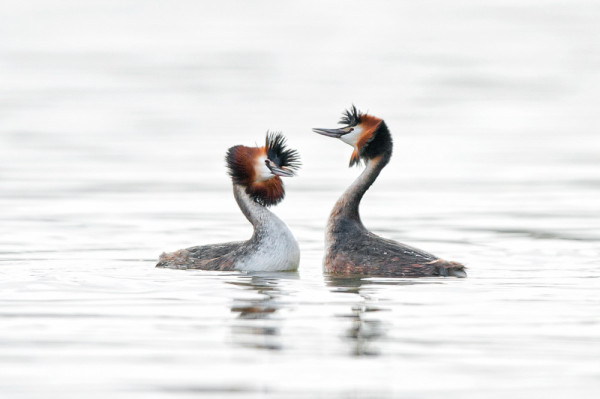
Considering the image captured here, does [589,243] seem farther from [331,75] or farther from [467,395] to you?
[331,75]

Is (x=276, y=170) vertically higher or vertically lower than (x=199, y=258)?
higher

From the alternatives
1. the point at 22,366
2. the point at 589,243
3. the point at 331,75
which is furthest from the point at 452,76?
the point at 22,366

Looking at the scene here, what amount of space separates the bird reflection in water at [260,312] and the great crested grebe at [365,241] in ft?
1.77

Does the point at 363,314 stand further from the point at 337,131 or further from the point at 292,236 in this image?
the point at 337,131

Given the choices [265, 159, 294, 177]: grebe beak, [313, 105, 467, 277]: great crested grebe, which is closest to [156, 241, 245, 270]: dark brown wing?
[265, 159, 294, 177]: grebe beak

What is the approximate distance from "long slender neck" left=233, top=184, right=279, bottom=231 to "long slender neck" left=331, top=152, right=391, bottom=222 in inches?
29.9

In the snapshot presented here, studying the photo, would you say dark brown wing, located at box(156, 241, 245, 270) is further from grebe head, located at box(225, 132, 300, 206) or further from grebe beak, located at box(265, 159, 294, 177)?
grebe beak, located at box(265, 159, 294, 177)

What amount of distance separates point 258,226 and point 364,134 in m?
1.51

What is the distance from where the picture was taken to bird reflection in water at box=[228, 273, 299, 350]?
10.5 metres

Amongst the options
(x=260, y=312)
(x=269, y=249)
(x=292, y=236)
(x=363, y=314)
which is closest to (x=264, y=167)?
(x=292, y=236)

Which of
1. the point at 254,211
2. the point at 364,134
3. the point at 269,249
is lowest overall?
the point at 269,249

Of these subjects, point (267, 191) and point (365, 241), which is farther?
point (267, 191)

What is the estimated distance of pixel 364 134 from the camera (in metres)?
15.2

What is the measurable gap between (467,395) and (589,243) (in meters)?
7.77
